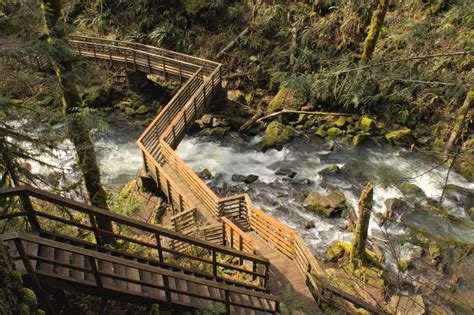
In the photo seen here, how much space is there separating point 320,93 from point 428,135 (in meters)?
5.26

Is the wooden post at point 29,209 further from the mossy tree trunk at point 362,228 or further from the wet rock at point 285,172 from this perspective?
the wet rock at point 285,172

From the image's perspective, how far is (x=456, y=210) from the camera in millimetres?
13195

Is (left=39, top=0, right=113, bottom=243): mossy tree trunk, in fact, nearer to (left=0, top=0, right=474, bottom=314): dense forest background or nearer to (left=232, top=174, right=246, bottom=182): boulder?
(left=0, top=0, right=474, bottom=314): dense forest background

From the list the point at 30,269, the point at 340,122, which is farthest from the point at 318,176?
the point at 30,269

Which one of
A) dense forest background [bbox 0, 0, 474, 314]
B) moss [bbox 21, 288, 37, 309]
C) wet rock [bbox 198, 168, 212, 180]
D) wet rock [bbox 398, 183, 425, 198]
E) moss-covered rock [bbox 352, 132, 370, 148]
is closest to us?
moss [bbox 21, 288, 37, 309]

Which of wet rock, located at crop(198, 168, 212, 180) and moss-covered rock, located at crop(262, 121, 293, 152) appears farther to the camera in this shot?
moss-covered rock, located at crop(262, 121, 293, 152)

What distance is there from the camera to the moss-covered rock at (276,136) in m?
17.4

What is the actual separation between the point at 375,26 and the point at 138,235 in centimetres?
1324

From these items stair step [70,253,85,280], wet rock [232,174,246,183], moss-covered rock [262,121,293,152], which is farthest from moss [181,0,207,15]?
stair step [70,253,85,280]

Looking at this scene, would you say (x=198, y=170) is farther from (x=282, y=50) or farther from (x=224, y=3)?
(x=224, y=3)

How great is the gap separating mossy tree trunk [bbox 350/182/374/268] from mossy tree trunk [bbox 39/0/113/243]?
6.89 meters

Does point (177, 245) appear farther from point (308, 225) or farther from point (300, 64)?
point (300, 64)

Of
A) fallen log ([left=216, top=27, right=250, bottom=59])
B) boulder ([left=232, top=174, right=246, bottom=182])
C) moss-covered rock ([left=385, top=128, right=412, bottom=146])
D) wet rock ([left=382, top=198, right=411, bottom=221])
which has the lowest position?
boulder ([left=232, top=174, right=246, bottom=182])

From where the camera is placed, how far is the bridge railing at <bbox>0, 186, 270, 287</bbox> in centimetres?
543
